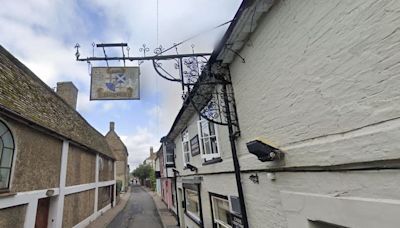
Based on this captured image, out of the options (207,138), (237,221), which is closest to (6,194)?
(207,138)

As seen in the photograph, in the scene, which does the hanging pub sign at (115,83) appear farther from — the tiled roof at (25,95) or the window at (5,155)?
the window at (5,155)

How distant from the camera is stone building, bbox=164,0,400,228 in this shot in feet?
6.50

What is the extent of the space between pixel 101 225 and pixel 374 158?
57.7 feet

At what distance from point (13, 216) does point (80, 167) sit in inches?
285

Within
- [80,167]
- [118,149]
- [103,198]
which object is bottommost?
[103,198]

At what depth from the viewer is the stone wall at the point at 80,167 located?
40.9 ft

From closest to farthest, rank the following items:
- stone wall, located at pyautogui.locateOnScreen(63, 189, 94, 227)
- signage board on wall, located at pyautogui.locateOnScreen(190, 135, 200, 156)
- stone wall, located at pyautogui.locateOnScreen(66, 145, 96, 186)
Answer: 1. signage board on wall, located at pyautogui.locateOnScreen(190, 135, 200, 156)
2. stone wall, located at pyautogui.locateOnScreen(63, 189, 94, 227)
3. stone wall, located at pyautogui.locateOnScreen(66, 145, 96, 186)

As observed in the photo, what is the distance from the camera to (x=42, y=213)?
33.9 feet

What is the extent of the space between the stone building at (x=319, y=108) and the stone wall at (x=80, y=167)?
1100cm

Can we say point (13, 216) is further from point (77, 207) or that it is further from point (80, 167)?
point (80, 167)

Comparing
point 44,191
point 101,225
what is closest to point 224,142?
point 44,191

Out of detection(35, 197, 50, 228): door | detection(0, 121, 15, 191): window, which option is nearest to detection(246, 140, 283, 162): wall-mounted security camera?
detection(0, 121, 15, 191): window

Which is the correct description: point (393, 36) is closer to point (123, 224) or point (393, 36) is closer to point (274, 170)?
point (274, 170)

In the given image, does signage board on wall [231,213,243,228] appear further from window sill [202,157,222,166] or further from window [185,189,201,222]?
window [185,189,201,222]
